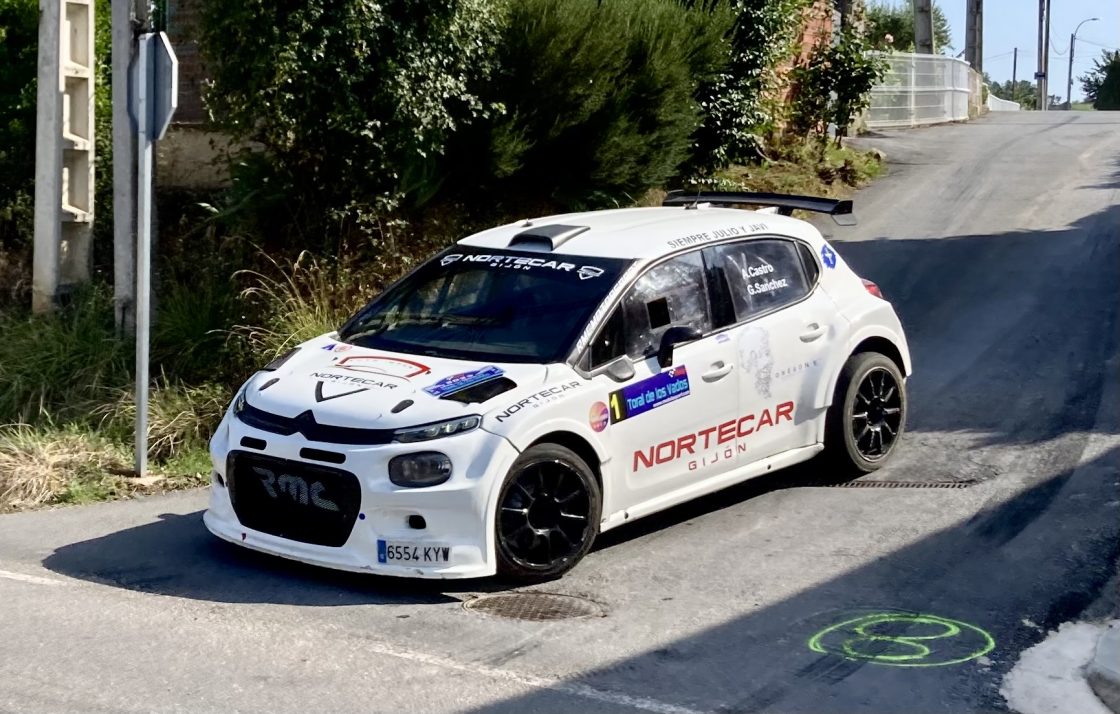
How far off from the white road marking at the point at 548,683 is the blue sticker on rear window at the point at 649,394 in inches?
69.6

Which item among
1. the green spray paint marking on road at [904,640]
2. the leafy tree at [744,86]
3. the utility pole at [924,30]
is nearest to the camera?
the green spray paint marking on road at [904,640]

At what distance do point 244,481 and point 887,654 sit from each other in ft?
10.3

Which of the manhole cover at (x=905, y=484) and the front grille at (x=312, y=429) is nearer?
the front grille at (x=312, y=429)

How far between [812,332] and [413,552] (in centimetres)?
306

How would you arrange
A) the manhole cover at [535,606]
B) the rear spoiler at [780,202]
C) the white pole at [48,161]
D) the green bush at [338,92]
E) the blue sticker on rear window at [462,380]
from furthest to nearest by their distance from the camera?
the white pole at [48,161]
the green bush at [338,92]
the rear spoiler at [780,202]
the blue sticker on rear window at [462,380]
the manhole cover at [535,606]

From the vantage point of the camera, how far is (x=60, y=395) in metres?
10.2

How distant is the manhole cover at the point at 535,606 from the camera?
6195 millimetres

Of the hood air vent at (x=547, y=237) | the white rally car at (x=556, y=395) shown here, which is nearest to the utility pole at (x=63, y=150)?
the white rally car at (x=556, y=395)

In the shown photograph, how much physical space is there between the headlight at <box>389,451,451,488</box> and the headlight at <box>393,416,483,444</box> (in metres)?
0.07

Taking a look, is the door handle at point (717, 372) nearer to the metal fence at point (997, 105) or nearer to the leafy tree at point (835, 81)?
the leafy tree at point (835, 81)

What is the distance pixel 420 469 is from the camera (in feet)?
20.6

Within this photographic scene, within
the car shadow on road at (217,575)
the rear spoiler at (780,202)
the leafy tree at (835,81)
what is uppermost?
the leafy tree at (835,81)

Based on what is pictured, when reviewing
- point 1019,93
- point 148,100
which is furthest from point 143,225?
point 1019,93

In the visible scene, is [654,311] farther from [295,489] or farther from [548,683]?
[548,683]
